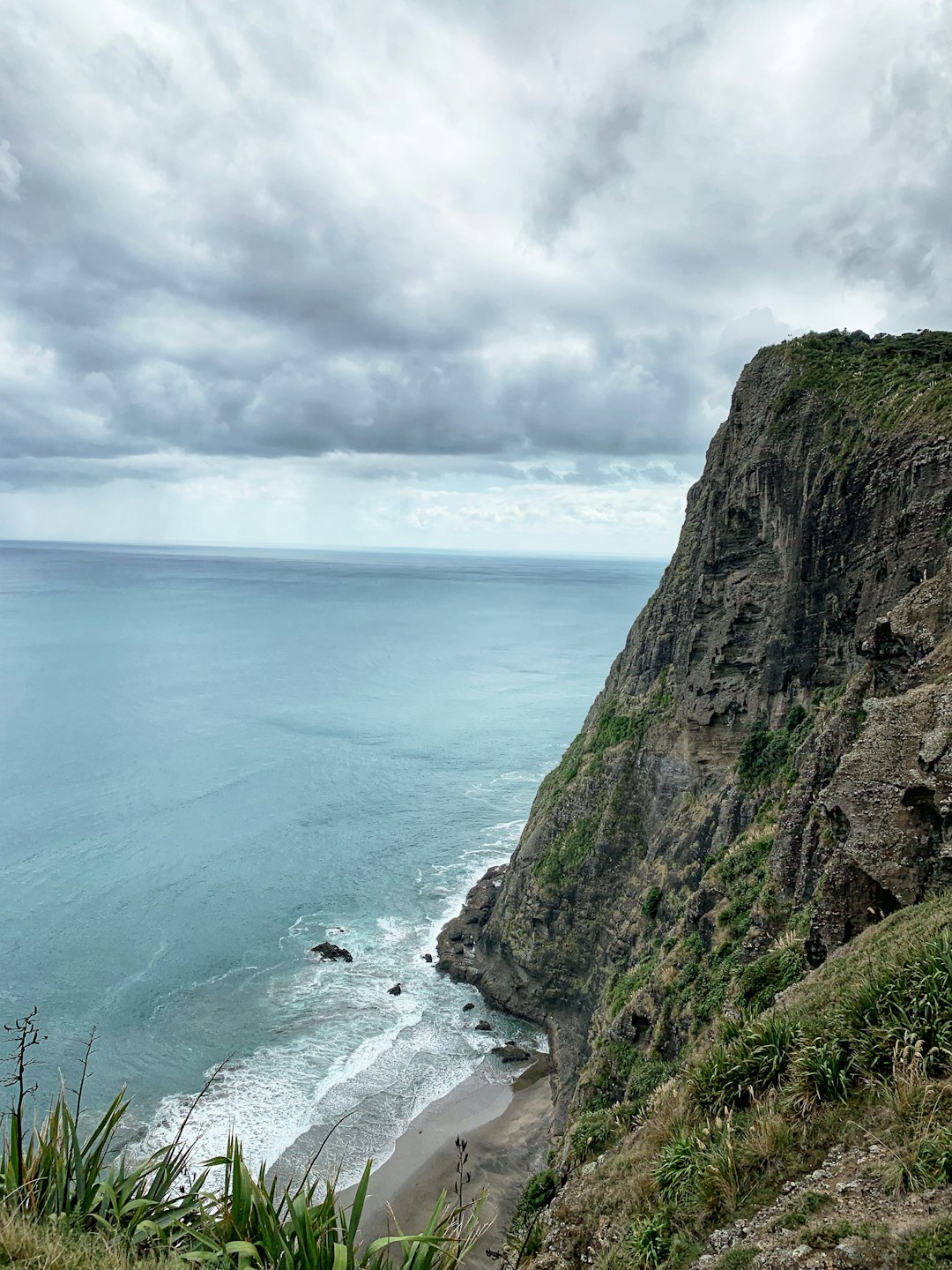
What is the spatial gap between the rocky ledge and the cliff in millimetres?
176

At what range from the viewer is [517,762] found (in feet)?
282

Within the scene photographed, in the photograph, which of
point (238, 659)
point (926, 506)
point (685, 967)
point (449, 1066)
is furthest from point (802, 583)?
point (238, 659)

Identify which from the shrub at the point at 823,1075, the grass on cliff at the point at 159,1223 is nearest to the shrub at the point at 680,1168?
the shrub at the point at 823,1075

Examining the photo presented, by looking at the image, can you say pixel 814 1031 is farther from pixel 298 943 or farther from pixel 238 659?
pixel 238 659

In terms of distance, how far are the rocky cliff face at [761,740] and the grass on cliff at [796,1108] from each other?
13.1ft

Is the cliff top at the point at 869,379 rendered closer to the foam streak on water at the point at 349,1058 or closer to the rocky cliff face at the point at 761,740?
the rocky cliff face at the point at 761,740

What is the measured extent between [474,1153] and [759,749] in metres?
21.8

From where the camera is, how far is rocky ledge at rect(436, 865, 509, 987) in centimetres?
4647

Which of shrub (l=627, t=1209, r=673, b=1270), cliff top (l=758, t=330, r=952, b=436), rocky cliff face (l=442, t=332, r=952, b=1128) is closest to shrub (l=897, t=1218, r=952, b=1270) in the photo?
shrub (l=627, t=1209, r=673, b=1270)

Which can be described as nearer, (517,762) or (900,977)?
(900,977)

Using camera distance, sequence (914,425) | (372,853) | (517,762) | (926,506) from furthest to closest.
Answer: (517,762)
(372,853)
(914,425)
(926,506)

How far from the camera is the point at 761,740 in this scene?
33.5 meters

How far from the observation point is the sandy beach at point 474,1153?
30.2 metres

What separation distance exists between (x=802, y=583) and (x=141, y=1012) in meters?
40.8
